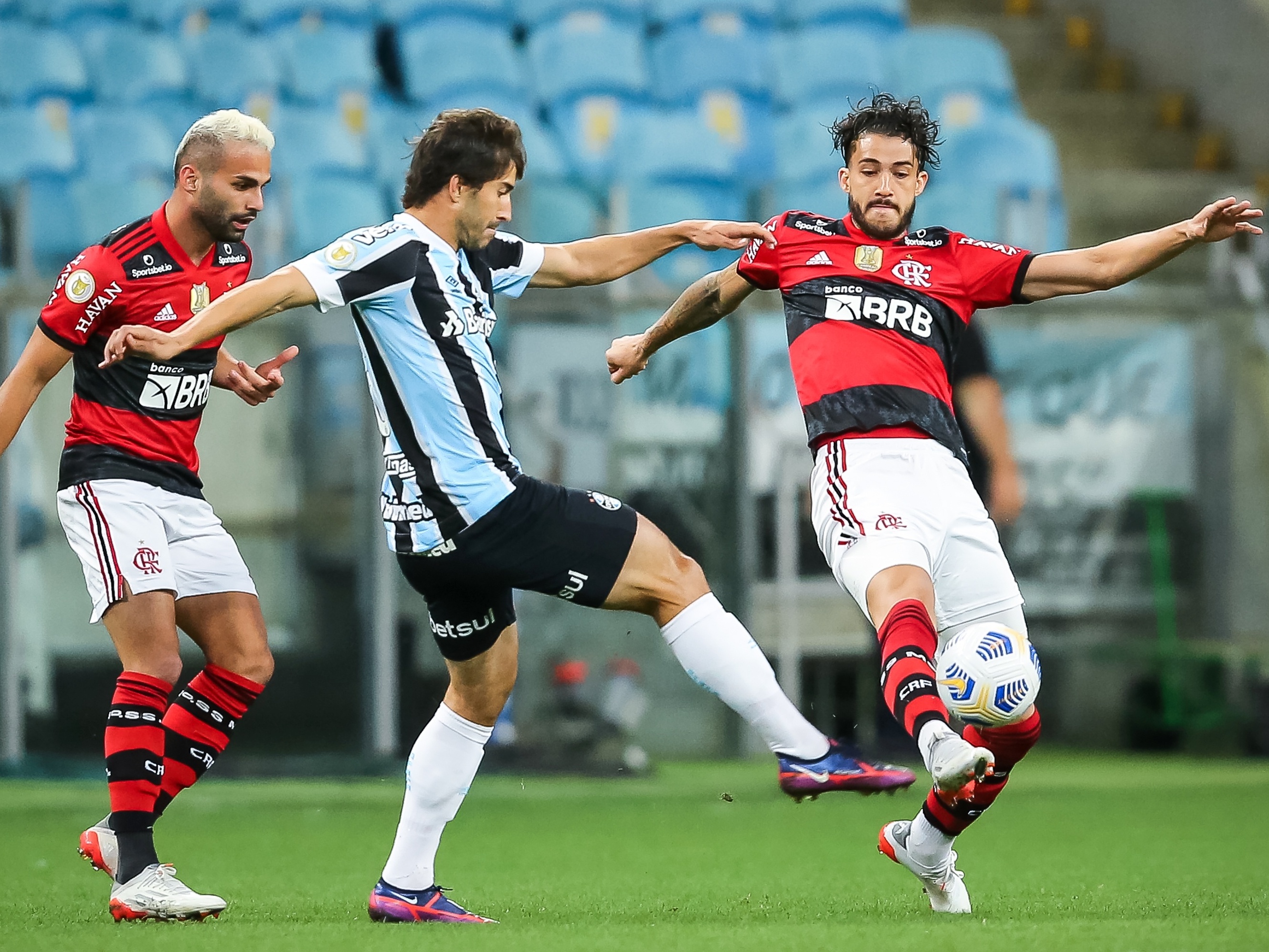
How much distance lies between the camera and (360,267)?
4246 millimetres

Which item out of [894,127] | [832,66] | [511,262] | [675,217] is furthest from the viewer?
[832,66]

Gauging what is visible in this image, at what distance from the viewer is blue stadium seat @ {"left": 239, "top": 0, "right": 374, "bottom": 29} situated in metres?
13.0

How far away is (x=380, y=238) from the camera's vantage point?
4.31m

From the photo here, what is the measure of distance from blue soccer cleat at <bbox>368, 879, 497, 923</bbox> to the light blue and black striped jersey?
906 mm

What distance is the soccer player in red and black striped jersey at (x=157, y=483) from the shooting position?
4.76m

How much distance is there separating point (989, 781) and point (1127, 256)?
1458 mm

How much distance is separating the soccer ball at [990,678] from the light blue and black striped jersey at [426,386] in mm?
1189

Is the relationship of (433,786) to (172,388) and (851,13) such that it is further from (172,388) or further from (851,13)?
(851,13)

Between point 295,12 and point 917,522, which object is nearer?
point 917,522

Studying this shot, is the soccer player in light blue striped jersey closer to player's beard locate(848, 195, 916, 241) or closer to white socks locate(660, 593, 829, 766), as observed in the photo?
white socks locate(660, 593, 829, 766)

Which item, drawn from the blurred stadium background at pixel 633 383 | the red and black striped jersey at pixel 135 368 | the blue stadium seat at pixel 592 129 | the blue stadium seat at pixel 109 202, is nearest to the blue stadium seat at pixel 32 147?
the blurred stadium background at pixel 633 383

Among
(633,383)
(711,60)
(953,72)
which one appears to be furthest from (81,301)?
(953,72)

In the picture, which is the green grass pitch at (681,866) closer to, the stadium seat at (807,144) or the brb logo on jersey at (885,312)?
the brb logo on jersey at (885,312)

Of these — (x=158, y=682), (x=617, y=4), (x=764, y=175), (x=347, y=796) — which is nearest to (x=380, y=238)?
(x=158, y=682)
